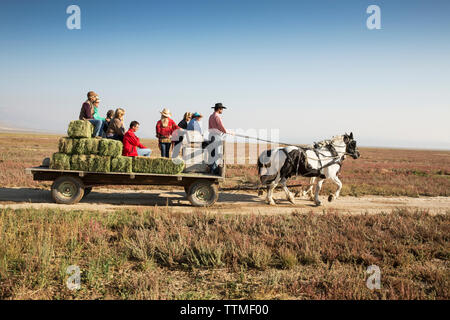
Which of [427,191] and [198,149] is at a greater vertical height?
[198,149]

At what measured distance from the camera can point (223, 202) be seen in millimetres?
9844

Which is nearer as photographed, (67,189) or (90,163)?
(90,163)

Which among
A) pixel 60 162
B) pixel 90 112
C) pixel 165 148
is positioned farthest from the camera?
pixel 165 148

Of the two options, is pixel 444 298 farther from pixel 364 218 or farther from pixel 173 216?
pixel 173 216

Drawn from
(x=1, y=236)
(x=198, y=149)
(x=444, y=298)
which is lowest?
(x=444, y=298)

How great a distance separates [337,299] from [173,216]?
4.60 m

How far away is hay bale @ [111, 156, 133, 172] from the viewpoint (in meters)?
8.20

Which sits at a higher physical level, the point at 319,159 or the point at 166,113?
the point at 166,113

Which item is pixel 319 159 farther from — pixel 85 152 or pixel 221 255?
pixel 85 152

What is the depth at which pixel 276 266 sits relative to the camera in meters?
4.84

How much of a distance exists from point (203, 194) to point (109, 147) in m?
3.37

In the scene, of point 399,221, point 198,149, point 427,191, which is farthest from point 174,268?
point 427,191

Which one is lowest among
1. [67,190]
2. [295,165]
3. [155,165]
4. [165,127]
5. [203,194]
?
[203,194]

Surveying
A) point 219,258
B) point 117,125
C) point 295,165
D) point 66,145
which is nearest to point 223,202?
point 295,165
